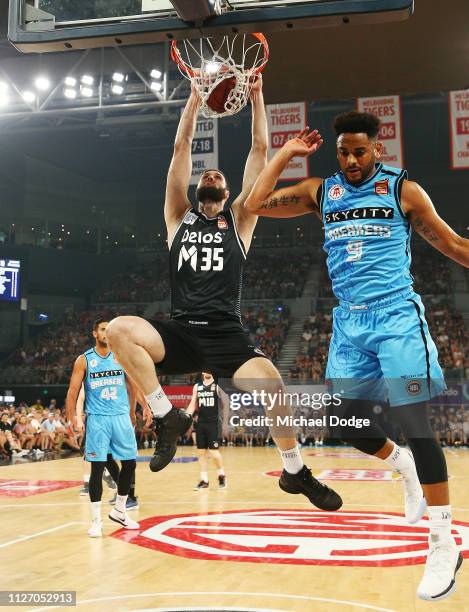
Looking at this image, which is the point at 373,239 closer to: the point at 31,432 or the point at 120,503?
the point at 120,503

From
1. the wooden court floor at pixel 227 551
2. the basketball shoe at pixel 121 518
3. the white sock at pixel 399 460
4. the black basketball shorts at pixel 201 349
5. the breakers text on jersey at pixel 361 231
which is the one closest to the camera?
the breakers text on jersey at pixel 361 231

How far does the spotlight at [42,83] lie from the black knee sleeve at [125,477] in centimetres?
1012

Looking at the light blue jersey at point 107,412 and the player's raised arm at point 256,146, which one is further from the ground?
the player's raised arm at point 256,146

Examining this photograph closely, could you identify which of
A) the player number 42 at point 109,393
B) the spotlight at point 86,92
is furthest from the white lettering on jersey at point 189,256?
the spotlight at point 86,92

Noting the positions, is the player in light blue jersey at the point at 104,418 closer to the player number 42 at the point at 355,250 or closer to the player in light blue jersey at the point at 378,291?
the player in light blue jersey at the point at 378,291

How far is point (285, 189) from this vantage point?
12.2 ft

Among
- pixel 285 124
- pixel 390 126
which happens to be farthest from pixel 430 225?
pixel 285 124

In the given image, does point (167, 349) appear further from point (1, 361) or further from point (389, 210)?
point (1, 361)

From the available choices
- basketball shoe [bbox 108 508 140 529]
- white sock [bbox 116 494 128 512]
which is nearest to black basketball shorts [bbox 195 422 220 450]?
basketball shoe [bbox 108 508 140 529]

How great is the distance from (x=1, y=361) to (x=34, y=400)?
4.80 m

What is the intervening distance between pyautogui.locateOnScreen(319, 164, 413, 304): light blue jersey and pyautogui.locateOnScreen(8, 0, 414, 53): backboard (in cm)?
143

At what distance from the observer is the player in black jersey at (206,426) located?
10.6 m

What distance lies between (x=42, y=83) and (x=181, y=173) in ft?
38.5

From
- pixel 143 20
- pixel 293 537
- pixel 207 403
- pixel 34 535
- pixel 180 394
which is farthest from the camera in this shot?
pixel 180 394
